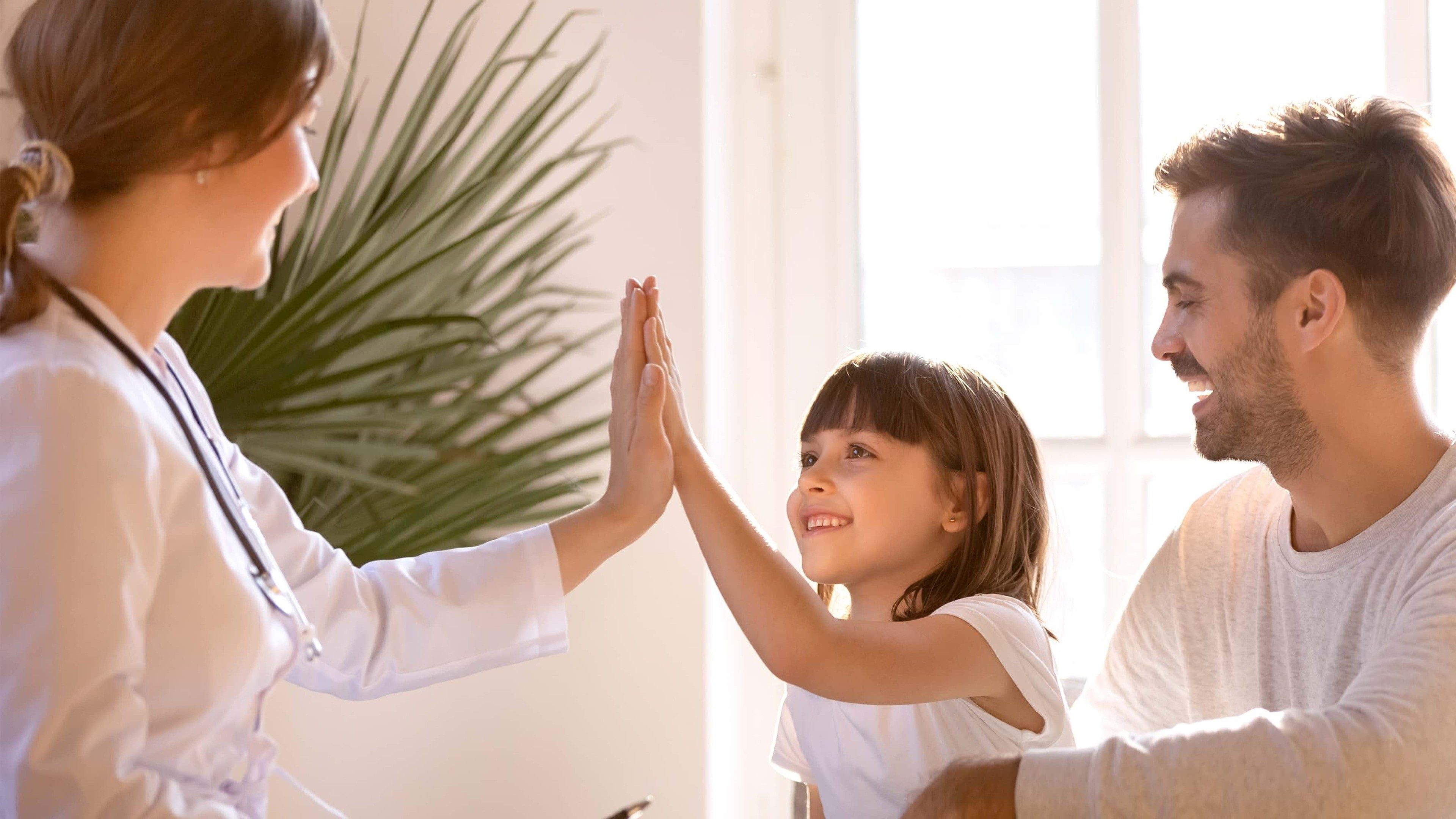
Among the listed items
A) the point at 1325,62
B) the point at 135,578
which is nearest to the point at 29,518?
the point at 135,578

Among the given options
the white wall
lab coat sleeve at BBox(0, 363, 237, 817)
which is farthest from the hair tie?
the white wall

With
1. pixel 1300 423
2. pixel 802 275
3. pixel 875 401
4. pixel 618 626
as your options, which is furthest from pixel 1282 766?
pixel 802 275

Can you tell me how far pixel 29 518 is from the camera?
80 cm

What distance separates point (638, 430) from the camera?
1.41 m

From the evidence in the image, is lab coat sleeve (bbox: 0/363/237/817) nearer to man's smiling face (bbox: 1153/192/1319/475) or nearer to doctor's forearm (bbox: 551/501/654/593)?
doctor's forearm (bbox: 551/501/654/593)

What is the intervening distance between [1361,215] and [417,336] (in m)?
1.34

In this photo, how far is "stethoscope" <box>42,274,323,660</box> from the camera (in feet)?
Answer: 2.95

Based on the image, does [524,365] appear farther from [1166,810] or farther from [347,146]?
[1166,810]

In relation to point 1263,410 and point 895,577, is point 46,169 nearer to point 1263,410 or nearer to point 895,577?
point 895,577

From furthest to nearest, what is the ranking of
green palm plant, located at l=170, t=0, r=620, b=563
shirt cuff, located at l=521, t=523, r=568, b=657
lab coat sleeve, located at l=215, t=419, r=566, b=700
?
green palm plant, located at l=170, t=0, r=620, b=563 < shirt cuff, located at l=521, t=523, r=568, b=657 < lab coat sleeve, located at l=215, t=419, r=566, b=700

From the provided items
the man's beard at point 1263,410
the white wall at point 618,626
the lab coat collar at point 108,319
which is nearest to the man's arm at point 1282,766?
the man's beard at point 1263,410

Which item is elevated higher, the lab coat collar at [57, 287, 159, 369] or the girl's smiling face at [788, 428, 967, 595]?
the lab coat collar at [57, 287, 159, 369]

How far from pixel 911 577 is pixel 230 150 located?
97 cm

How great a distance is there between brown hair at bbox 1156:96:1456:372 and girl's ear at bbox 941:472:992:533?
1.31 feet
